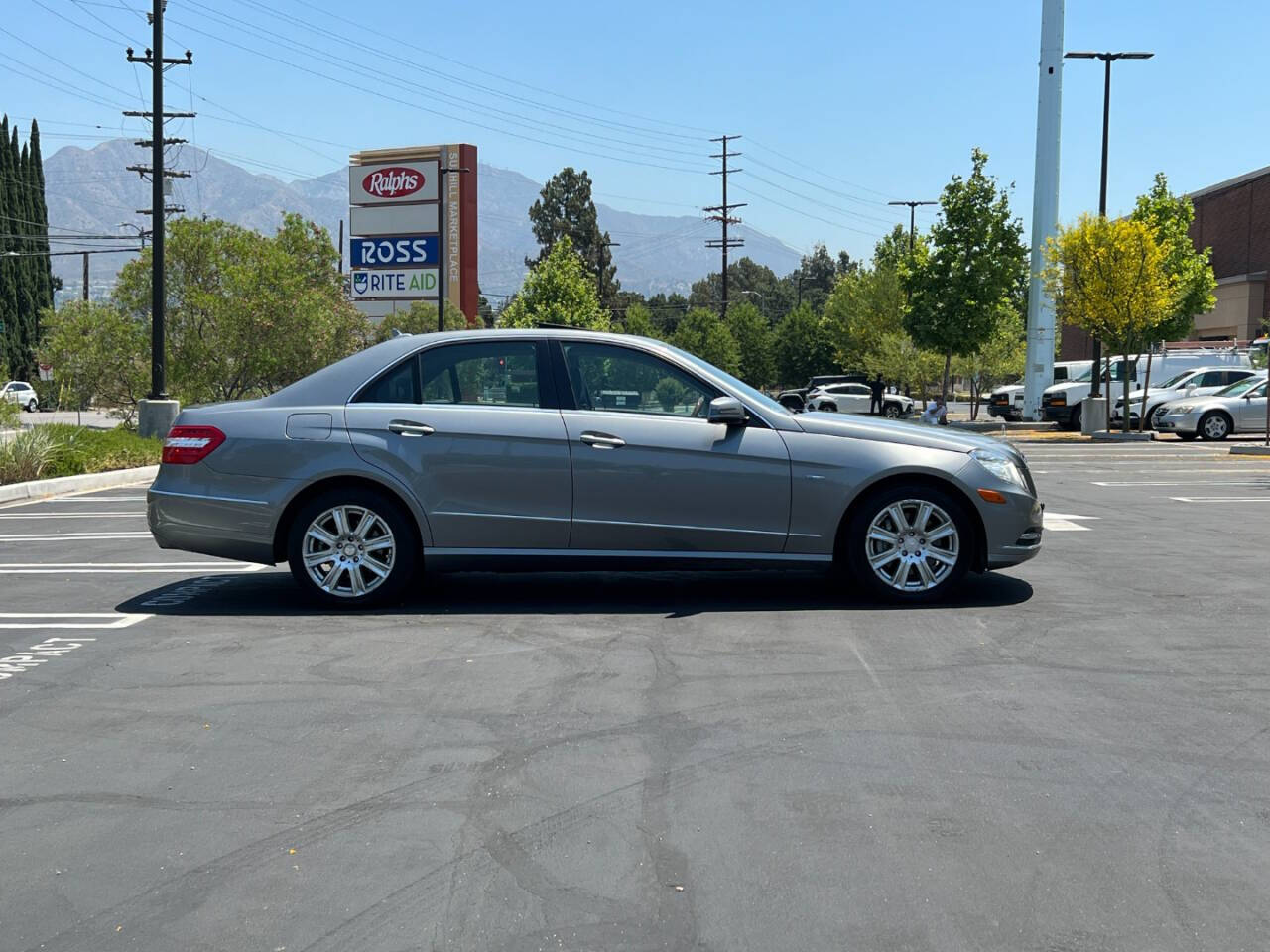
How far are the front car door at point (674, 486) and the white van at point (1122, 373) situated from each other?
1012 inches

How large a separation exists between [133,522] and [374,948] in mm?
10388

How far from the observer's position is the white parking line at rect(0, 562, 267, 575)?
952 centimetres

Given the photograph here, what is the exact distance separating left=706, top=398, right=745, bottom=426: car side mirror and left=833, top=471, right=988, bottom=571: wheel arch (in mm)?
864

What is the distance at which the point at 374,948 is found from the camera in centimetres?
339

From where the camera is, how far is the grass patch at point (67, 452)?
16.5 metres

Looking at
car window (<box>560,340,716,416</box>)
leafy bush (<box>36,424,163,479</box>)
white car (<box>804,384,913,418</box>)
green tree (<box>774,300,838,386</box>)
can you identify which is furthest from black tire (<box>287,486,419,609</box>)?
green tree (<box>774,300,838,386</box>)

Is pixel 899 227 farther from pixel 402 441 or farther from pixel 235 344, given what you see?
pixel 402 441

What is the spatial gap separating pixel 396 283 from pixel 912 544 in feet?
215

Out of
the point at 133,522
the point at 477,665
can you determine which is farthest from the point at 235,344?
the point at 477,665

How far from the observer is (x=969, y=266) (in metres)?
39.5

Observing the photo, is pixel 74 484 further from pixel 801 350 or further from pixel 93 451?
pixel 801 350

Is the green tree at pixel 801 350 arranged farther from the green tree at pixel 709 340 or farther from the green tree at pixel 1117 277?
the green tree at pixel 1117 277

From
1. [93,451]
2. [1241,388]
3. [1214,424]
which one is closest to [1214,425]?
[1214,424]

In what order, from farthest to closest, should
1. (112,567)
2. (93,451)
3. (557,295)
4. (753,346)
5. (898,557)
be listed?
(753,346) < (557,295) < (93,451) < (112,567) < (898,557)
